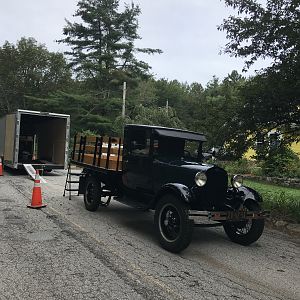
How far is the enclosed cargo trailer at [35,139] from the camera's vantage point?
699 inches

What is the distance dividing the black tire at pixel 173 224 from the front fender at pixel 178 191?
87mm

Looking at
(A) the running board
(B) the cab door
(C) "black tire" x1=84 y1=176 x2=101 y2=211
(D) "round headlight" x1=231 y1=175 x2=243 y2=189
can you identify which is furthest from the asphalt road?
(D) "round headlight" x1=231 y1=175 x2=243 y2=189

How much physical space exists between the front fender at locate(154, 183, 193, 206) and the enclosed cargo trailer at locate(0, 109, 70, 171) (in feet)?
39.6

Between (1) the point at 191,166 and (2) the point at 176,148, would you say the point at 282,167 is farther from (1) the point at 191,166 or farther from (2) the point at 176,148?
(1) the point at 191,166

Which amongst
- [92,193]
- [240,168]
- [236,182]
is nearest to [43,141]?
[240,168]

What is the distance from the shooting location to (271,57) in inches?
358

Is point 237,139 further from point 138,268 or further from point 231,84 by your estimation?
point 138,268

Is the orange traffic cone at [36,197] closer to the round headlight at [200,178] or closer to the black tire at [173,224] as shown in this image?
the black tire at [173,224]

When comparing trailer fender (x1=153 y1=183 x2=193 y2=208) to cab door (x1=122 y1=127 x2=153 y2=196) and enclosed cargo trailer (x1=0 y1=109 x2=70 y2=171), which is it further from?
enclosed cargo trailer (x1=0 y1=109 x2=70 y2=171)

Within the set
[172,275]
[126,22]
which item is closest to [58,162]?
[172,275]

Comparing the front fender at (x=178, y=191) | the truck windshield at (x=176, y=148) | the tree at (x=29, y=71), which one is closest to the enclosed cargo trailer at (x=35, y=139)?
the truck windshield at (x=176, y=148)

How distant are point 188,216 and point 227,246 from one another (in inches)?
49.5

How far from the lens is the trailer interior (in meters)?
19.2

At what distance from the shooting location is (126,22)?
135ft
